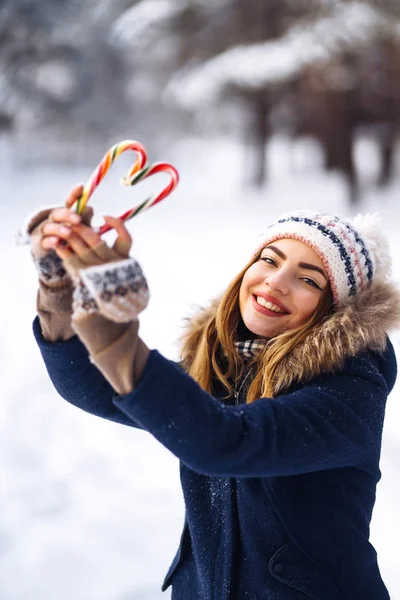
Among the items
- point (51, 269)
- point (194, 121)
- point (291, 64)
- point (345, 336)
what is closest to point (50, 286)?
point (51, 269)

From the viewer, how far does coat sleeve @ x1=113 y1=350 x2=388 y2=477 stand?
79 cm

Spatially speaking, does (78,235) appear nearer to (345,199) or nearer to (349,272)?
(349,272)

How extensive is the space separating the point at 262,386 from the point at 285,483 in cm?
17

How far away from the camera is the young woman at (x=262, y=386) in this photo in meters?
0.79

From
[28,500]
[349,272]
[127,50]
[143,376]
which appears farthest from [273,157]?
[143,376]

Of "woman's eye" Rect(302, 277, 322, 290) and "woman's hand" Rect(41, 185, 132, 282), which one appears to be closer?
"woman's hand" Rect(41, 185, 132, 282)

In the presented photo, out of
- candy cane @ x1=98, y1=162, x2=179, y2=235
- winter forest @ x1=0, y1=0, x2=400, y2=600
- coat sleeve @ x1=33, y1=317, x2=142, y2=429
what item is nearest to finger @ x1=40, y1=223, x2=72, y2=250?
candy cane @ x1=98, y1=162, x2=179, y2=235

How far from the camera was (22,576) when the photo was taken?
187 cm

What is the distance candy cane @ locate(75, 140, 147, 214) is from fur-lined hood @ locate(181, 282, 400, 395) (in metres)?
0.40

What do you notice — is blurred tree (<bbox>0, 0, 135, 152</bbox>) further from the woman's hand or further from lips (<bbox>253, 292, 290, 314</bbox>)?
the woman's hand

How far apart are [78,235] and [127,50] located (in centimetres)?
641

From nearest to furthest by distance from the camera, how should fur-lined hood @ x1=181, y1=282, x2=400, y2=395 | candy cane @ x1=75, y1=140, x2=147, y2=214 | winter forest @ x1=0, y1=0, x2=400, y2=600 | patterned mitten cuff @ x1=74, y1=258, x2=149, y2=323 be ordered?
1. patterned mitten cuff @ x1=74, y1=258, x2=149, y2=323
2. candy cane @ x1=75, y1=140, x2=147, y2=214
3. fur-lined hood @ x1=181, y1=282, x2=400, y2=395
4. winter forest @ x1=0, y1=0, x2=400, y2=600

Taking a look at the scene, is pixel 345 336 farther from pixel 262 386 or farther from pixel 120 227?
pixel 120 227

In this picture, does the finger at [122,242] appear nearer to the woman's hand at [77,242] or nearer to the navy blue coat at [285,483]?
the woman's hand at [77,242]
